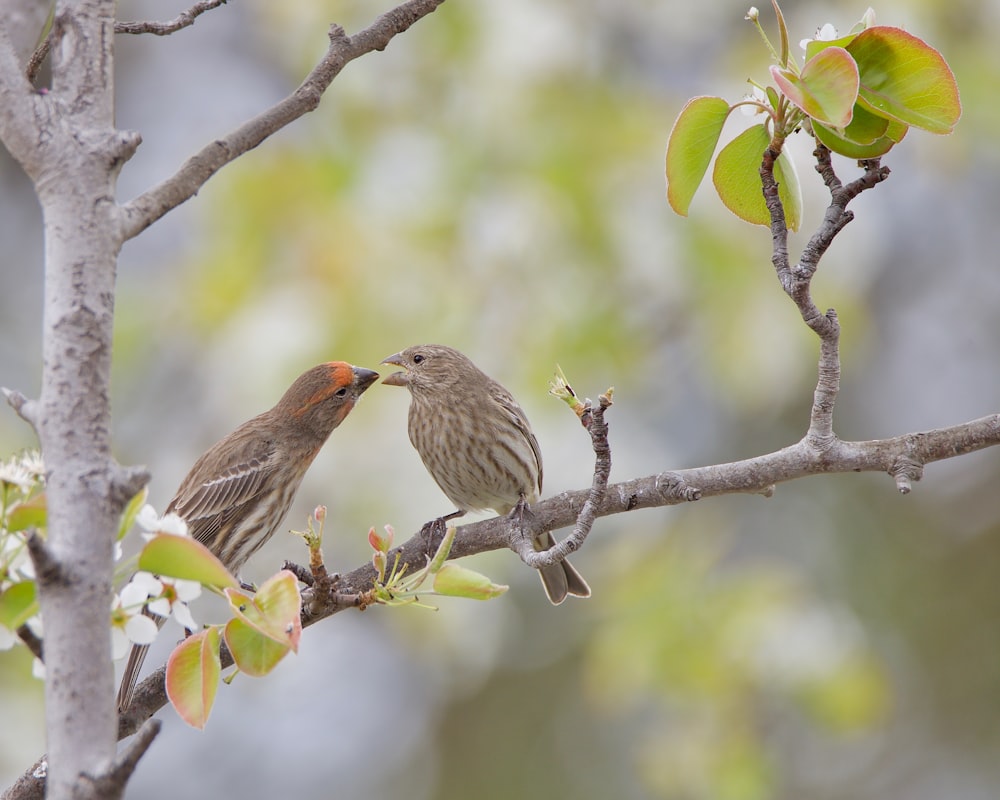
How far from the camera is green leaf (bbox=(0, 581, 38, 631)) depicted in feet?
5.30

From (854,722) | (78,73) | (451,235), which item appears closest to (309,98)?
(78,73)

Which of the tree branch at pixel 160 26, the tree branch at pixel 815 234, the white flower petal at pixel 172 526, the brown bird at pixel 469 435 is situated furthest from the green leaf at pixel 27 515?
the brown bird at pixel 469 435

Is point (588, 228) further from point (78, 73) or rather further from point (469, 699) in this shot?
point (469, 699)

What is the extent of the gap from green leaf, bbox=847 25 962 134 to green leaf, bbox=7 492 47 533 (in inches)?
59.1

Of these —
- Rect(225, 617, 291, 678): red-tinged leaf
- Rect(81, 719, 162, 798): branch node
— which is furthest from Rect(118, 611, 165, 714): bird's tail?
Rect(81, 719, 162, 798): branch node

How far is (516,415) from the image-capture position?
5715 mm

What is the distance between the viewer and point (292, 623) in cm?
182

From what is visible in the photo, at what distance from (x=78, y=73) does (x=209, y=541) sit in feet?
11.4

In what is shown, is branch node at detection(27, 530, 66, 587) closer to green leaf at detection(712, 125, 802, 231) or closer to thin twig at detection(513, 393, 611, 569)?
thin twig at detection(513, 393, 611, 569)

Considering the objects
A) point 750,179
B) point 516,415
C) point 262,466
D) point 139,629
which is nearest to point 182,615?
point 139,629

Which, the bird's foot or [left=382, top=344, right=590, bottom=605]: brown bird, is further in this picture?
[left=382, top=344, right=590, bottom=605]: brown bird

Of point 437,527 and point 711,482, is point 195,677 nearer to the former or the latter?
point 711,482

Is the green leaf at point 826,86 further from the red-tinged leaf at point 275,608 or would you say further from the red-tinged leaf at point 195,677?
the red-tinged leaf at point 195,677

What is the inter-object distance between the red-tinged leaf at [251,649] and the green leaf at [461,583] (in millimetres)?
302
